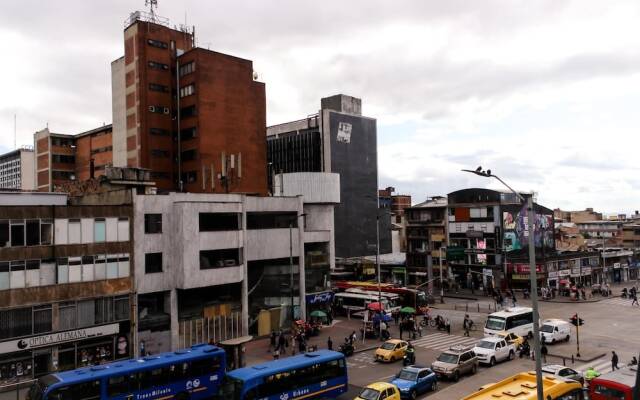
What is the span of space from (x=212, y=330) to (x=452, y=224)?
56.1 metres

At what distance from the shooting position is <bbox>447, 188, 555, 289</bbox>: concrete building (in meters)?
83.8

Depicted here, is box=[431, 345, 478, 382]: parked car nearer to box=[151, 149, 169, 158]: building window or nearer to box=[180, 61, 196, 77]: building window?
box=[151, 149, 169, 158]: building window

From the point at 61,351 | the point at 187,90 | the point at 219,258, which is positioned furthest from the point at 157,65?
the point at 61,351

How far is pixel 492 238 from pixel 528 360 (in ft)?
155

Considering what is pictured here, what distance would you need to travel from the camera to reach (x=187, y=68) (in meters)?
83.4

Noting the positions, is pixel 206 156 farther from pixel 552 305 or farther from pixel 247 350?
pixel 552 305

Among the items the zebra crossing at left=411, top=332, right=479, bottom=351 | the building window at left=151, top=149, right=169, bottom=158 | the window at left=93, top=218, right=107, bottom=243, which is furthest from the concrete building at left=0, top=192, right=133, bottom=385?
the building window at left=151, top=149, right=169, bottom=158

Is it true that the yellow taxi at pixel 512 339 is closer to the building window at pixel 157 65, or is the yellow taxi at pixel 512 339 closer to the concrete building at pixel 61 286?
the concrete building at pixel 61 286

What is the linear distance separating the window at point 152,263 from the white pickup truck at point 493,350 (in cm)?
2603

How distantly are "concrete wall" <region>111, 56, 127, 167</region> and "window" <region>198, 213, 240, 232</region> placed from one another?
42814mm

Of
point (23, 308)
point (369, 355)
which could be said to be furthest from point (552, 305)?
point (23, 308)

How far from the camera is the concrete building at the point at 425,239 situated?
93188mm

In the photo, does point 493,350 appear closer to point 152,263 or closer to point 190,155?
point 152,263

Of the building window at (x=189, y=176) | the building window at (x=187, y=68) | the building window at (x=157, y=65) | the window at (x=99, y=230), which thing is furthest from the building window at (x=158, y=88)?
the window at (x=99, y=230)
